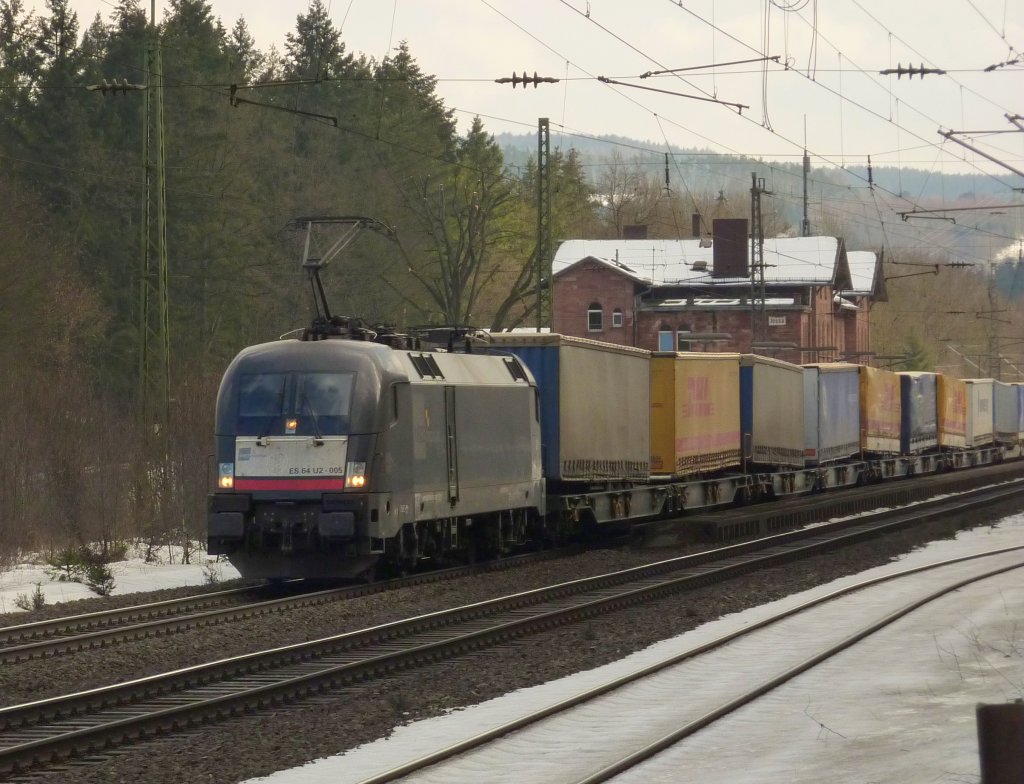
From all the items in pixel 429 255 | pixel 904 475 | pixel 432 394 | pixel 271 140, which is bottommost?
pixel 904 475

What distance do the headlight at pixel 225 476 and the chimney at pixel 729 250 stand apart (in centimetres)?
6606

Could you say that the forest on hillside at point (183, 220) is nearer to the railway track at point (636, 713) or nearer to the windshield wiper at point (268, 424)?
the windshield wiper at point (268, 424)

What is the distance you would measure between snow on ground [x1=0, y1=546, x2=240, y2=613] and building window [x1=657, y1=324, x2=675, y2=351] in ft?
196

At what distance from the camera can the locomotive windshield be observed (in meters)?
17.7

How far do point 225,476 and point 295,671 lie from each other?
19.8 feet

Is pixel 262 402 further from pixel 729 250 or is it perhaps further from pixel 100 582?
pixel 729 250

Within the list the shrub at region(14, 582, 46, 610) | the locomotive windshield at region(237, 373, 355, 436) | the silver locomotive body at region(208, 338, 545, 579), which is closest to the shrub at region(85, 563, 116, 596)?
the shrub at region(14, 582, 46, 610)

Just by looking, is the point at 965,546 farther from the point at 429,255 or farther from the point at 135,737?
the point at 429,255

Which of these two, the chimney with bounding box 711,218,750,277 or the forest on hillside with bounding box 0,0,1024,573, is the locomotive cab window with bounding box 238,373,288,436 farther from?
the chimney with bounding box 711,218,750,277

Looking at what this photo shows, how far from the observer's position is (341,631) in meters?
14.7

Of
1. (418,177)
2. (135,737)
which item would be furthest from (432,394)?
(418,177)

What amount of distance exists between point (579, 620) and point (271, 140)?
50.1 m

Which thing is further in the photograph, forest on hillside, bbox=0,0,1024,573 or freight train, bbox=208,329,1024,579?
forest on hillside, bbox=0,0,1024,573

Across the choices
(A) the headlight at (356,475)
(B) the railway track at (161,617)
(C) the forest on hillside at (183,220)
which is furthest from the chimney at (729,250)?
(A) the headlight at (356,475)
